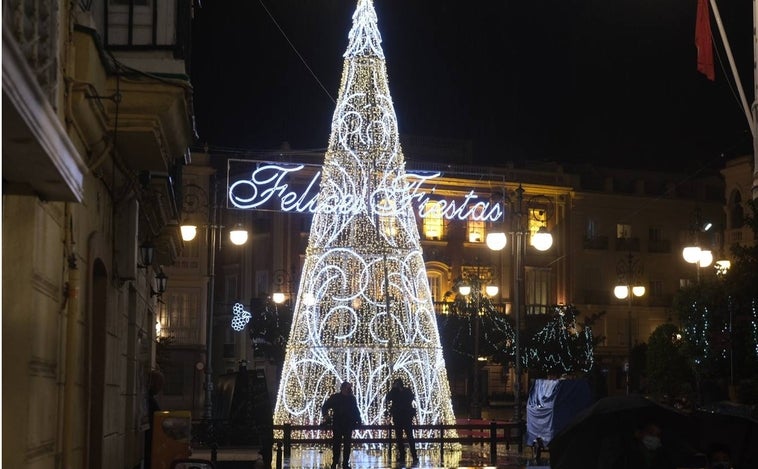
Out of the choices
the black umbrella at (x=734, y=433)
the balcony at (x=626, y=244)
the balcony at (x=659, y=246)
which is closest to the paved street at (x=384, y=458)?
the black umbrella at (x=734, y=433)

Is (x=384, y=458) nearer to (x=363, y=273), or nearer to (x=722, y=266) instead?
(x=363, y=273)

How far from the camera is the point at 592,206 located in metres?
75.8

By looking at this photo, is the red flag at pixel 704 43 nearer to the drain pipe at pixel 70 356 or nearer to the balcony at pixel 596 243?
the drain pipe at pixel 70 356

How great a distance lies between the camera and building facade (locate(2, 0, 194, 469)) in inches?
310

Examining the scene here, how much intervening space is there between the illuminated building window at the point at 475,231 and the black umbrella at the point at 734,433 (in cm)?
5826

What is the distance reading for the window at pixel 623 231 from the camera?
77000 millimetres

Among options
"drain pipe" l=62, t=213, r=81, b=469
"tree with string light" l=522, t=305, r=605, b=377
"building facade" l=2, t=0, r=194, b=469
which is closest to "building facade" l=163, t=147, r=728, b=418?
"tree with string light" l=522, t=305, r=605, b=377

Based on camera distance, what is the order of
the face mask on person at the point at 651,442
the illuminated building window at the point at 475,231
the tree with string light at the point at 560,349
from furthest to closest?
1. the illuminated building window at the point at 475,231
2. the tree with string light at the point at 560,349
3. the face mask on person at the point at 651,442

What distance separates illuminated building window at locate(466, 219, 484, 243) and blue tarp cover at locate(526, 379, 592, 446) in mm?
46597

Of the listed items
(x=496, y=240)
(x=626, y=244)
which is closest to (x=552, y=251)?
(x=626, y=244)

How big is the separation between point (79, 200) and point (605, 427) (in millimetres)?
6500

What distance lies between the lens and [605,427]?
→ 1302cm

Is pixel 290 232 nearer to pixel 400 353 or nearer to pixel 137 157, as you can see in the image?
pixel 400 353

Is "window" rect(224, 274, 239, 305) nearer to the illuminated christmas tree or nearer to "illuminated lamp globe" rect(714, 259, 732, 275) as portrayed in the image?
"illuminated lamp globe" rect(714, 259, 732, 275)
